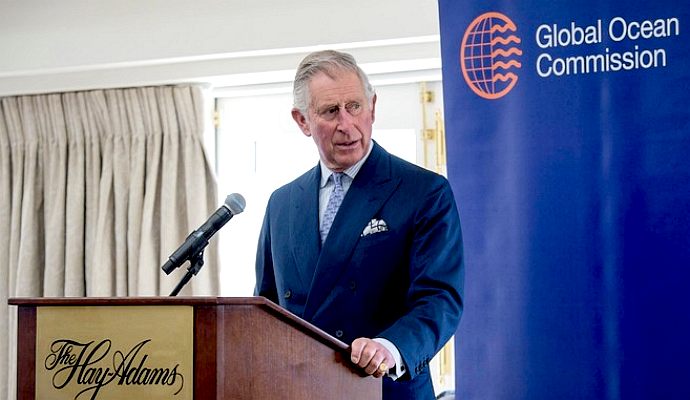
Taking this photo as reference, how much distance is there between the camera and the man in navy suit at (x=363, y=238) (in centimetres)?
222

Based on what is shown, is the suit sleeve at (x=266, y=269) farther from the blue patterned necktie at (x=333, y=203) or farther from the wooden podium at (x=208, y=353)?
the wooden podium at (x=208, y=353)

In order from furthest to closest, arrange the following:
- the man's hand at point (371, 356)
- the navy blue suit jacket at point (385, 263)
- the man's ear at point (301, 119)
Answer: the man's ear at point (301, 119), the navy blue suit jacket at point (385, 263), the man's hand at point (371, 356)

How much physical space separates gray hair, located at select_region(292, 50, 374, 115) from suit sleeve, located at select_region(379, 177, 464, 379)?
0.29m

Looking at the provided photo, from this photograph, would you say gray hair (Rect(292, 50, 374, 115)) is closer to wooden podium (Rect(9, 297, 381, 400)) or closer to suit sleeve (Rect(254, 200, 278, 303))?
suit sleeve (Rect(254, 200, 278, 303))

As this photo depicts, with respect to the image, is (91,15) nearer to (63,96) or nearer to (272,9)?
(63,96)

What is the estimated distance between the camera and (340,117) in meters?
2.30

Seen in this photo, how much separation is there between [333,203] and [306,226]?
0.08 meters

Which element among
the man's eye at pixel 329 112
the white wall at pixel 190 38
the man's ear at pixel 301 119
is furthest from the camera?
the white wall at pixel 190 38

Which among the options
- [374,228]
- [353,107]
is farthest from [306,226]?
[353,107]

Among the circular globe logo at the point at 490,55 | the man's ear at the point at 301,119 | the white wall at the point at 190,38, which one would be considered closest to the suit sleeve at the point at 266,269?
the man's ear at the point at 301,119

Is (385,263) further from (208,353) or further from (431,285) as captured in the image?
(208,353)

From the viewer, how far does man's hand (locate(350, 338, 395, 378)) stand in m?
1.87

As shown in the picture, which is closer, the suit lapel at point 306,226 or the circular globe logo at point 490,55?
the suit lapel at point 306,226

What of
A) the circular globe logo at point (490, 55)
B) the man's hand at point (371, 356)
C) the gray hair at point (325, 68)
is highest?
the circular globe logo at point (490, 55)
